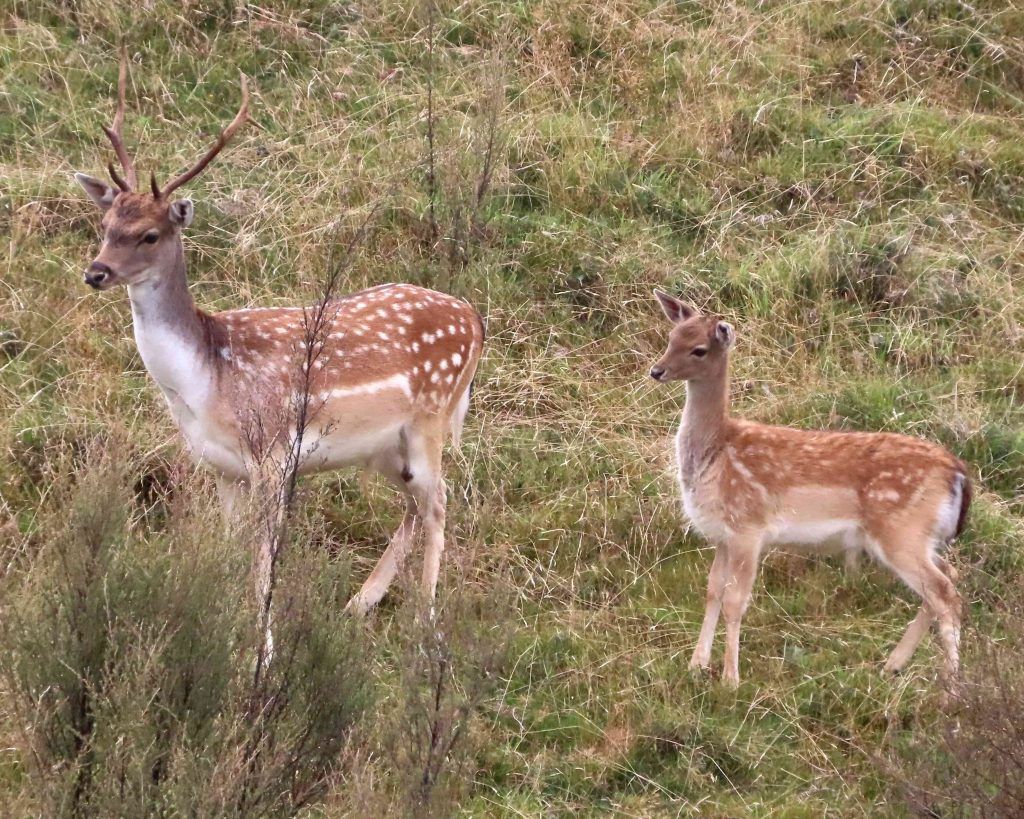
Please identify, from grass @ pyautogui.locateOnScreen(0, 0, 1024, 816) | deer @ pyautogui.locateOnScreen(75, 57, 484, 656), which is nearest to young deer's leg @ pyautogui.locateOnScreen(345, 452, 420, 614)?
deer @ pyautogui.locateOnScreen(75, 57, 484, 656)

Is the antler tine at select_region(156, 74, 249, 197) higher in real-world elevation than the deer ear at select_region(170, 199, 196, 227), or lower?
higher

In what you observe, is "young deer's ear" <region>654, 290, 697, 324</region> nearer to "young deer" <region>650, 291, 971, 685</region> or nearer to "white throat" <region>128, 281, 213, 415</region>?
"young deer" <region>650, 291, 971, 685</region>

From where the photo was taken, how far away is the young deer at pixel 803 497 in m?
6.85

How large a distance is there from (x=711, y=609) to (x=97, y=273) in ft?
9.15

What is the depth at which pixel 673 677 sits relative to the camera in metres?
6.76

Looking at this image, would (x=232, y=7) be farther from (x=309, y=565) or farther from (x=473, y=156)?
(x=309, y=565)

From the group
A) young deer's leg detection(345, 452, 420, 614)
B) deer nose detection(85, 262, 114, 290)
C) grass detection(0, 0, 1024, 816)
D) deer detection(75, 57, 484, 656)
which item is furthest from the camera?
young deer's leg detection(345, 452, 420, 614)

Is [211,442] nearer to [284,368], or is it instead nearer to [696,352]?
[284,368]

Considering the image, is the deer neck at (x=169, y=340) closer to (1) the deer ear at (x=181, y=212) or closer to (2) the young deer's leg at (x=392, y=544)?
(1) the deer ear at (x=181, y=212)

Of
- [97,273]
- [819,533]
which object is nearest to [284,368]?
[97,273]

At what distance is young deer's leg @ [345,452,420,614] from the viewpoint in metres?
7.34

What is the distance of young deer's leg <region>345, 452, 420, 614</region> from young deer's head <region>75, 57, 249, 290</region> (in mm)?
1369

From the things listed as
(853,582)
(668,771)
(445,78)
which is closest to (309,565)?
(668,771)

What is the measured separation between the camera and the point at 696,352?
7.34 meters
